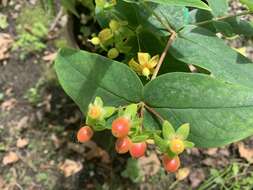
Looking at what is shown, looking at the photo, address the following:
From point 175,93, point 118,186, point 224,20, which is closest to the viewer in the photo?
point 175,93

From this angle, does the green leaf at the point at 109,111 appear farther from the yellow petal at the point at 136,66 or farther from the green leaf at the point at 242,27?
the green leaf at the point at 242,27

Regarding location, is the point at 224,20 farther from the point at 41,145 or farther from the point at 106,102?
the point at 41,145

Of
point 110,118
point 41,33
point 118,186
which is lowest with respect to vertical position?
point 118,186

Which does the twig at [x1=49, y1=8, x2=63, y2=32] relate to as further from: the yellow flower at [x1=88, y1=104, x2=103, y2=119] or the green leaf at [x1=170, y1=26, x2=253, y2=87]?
the yellow flower at [x1=88, y1=104, x2=103, y2=119]

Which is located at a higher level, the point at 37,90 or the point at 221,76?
the point at 221,76

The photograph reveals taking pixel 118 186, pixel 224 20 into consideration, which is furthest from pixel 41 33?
pixel 224 20

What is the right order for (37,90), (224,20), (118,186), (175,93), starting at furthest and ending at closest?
(37,90), (118,186), (224,20), (175,93)
